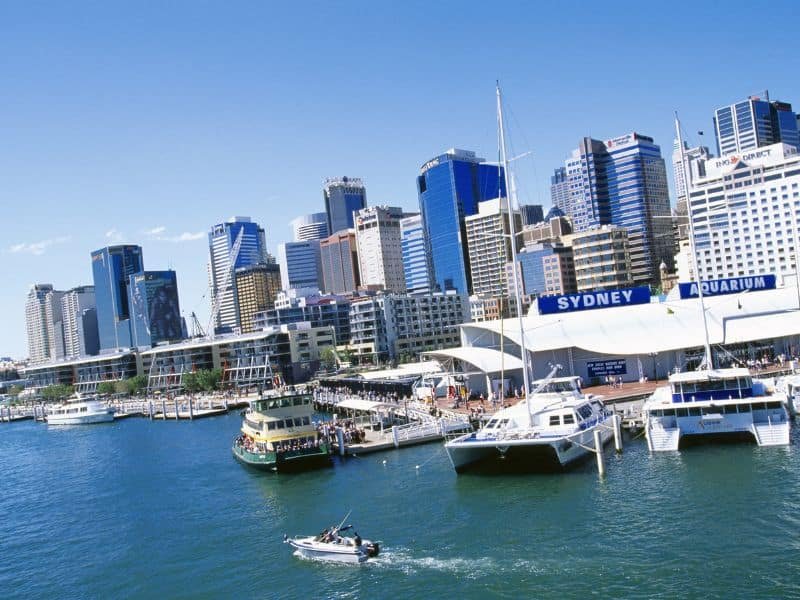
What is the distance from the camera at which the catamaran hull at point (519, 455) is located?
47.5 m

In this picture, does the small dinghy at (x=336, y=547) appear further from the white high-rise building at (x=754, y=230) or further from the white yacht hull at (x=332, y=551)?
the white high-rise building at (x=754, y=230)

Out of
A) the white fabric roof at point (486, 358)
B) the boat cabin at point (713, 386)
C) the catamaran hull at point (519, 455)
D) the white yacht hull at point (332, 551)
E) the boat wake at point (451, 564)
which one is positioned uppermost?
the white fabric roof at point (486, 358)

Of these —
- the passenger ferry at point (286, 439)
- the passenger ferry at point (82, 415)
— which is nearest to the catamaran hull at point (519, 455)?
the passenger ferry at point (286, 439)

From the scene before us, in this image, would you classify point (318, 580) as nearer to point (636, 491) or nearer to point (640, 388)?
point (636, 491)

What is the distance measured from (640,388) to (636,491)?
94.6ft

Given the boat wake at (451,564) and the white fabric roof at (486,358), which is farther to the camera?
the white fabric roof at (486,358)

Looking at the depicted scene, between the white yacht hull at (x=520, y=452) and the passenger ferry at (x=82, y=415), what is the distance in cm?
9988

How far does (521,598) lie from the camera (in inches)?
1163

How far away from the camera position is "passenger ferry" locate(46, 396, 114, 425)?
132m

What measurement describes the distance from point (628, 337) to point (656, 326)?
331 centimetres

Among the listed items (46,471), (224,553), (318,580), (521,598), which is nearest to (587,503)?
(521,598)

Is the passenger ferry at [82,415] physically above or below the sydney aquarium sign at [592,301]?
below

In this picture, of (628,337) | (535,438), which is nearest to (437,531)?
(535,438)

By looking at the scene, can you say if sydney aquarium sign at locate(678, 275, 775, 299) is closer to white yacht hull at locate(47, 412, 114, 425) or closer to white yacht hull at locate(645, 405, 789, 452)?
white yacht hull at locate(645, 405, 789, 452)
